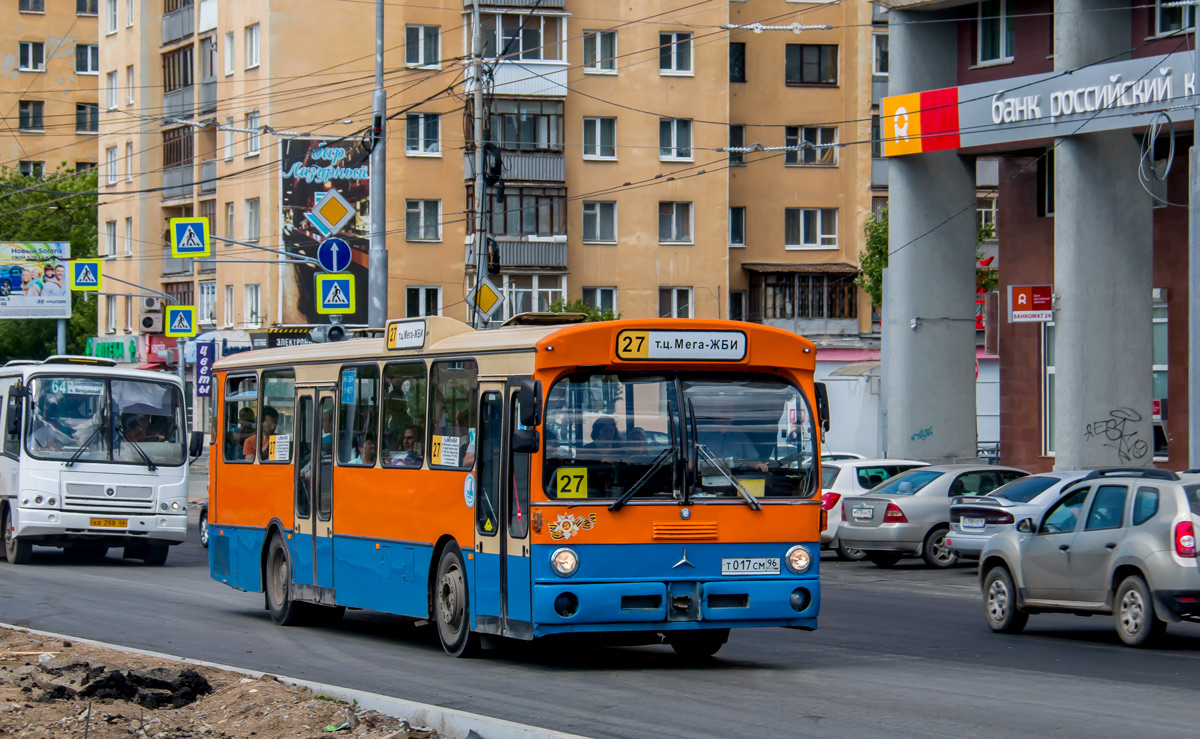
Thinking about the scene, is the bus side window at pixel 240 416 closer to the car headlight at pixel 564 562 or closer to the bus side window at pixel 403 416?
the bus side window at pixel 403 416

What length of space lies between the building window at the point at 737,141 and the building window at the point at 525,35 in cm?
672

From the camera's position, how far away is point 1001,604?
1625 cm

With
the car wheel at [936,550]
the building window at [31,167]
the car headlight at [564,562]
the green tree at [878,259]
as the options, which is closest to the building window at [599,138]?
the green tree at [878,259]

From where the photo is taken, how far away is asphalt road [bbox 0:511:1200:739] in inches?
391

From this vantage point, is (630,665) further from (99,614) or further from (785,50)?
(785,50)

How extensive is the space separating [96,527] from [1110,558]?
1511 cm

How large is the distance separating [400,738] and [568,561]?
3.29 metres

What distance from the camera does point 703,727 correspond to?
9641 mm

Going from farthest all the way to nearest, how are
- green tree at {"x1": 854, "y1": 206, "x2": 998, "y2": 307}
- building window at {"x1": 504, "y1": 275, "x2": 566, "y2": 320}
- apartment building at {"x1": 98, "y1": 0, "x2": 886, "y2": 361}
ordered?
1. apartment building at {"x1": 98, "y1": 0, "x2": 886, "y2": 361}
2. building window at {"x1": 504, "y1": 275, "x2": 566, "y2": 320}
3. green tree at {"x1": 854, "y1": 206, "x2": 998, "y2": 307}

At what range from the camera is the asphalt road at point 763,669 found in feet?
32.6

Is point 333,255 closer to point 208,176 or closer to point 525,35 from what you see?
point 525,35

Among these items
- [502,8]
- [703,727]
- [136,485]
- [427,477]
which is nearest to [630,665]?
[427,477]

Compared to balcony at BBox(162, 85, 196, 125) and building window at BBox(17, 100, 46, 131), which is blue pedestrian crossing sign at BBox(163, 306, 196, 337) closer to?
balcony at BBox(162, 85, 196, 125)

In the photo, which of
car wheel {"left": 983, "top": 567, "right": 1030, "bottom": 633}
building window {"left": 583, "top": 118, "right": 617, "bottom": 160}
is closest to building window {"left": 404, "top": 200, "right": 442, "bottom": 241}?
building window {"left": 583, "top": 118, "right": 617, "bottom": 160}
